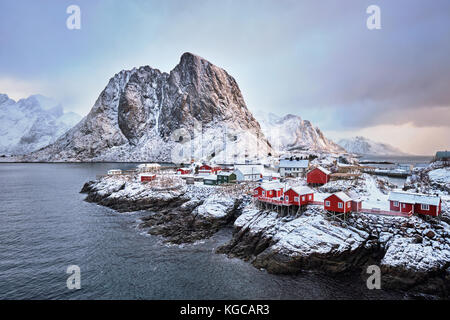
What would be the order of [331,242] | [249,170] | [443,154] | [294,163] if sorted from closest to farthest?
1. [331,242]
2. [249,170]
3. [294,163]
4. [443,154]

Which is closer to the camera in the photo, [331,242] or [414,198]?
[331,242]

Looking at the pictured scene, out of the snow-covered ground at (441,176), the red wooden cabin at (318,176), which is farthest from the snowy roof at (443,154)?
the red wooden cabin at (318,176)

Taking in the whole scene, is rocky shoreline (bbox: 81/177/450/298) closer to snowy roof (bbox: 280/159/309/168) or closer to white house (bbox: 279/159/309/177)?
white house (bbox: 279/159/309/177)

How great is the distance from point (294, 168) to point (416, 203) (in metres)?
41.7

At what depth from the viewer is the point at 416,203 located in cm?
3086

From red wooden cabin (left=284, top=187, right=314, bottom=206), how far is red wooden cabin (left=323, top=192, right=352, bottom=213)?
11.7 feet

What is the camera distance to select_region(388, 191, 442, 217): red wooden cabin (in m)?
30.1

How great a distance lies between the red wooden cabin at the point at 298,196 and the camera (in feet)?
116

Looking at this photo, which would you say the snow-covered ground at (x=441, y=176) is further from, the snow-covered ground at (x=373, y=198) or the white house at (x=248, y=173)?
the white house at (x=248, y=173)

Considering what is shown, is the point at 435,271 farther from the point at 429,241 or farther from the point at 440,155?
the point at 440,155

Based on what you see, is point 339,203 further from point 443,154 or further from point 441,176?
point 443,154

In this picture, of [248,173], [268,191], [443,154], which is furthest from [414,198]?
[443,154]

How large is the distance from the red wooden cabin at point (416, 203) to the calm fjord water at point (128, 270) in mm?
13139
